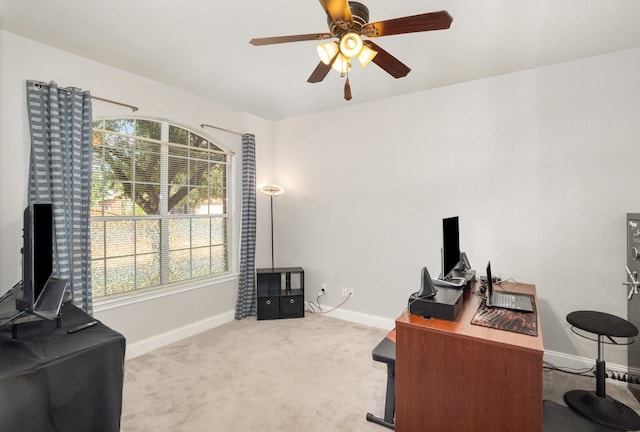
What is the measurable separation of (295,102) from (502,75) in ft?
6.98

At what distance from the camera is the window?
9.36 ft

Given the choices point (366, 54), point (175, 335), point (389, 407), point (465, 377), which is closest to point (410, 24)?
point (366, 54)

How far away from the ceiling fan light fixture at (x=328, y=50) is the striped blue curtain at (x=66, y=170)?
2079 millimetres

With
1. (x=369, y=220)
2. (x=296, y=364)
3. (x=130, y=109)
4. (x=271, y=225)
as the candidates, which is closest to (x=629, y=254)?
(x=369, y=220)

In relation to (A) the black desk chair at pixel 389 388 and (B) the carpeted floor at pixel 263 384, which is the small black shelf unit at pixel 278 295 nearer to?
(B) the carpeted floor at pixel 263 384

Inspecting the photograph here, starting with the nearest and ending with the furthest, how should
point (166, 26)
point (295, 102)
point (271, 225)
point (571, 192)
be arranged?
point (166, 26), point (571, 192), point (295, 102), point (271, 225)

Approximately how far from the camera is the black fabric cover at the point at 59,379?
1.24 meters

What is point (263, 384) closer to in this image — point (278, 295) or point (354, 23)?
point (278, 295)

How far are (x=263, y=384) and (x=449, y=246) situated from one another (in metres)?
1.76

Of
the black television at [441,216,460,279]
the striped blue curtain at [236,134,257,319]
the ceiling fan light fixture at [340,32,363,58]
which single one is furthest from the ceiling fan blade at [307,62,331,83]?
the striped blue curtain at [236,134,257,319]

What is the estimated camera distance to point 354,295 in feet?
12.5

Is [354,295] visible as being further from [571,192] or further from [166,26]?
[166,26]

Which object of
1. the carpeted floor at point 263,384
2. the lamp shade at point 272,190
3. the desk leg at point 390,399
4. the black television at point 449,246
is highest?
the lamp shade at point 272,190

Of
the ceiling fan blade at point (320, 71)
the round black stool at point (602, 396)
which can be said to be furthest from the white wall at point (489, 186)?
the ceiling fan blade at point (320, 71)
